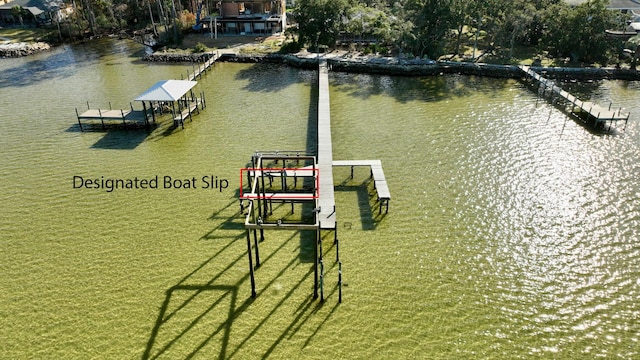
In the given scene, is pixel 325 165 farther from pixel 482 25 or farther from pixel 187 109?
pixel 482 25

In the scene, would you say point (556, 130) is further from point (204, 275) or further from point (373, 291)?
point (204, 275)

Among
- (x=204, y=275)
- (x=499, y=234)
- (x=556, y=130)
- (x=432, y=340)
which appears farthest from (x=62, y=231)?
(x=556, y=130)

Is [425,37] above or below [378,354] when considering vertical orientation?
above

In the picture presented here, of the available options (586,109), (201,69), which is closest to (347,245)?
(586,109)

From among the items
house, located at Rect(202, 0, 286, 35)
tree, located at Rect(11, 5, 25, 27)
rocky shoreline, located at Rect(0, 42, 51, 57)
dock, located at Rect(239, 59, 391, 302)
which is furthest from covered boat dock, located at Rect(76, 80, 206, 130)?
tree, located at Rect(11, 5, 25, 27)

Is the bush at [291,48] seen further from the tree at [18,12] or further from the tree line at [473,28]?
the tree at [18,12]
